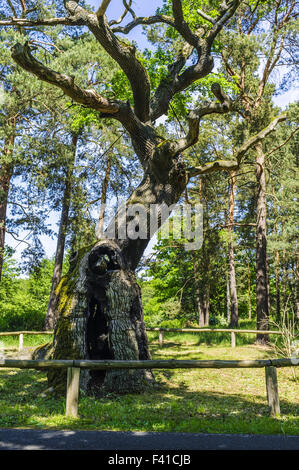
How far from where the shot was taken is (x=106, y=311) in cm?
742

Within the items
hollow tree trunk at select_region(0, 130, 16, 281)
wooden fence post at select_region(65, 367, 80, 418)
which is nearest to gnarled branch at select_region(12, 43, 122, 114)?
wooden fence post at select_region(65, 367, 80, 418)

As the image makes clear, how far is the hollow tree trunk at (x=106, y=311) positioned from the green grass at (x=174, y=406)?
0.42 metres

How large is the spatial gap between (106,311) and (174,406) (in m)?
2.29

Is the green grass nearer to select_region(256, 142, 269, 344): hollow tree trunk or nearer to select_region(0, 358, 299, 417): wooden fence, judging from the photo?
select_region(0, 358, 299, 417): wooden fence

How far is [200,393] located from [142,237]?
11.3 feet

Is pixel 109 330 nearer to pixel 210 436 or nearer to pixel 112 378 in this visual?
pixel 112 378

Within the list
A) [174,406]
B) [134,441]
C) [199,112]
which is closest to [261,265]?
[199,112]

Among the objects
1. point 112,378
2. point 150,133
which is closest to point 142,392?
point 112,378

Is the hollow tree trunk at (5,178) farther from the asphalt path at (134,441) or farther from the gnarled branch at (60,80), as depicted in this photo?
the asphalt path at (134,441)

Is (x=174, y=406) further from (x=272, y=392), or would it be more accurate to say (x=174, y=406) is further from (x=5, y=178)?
(x=5, y=178)

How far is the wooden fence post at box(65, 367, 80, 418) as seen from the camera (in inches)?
201

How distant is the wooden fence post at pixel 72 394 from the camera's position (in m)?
5.10

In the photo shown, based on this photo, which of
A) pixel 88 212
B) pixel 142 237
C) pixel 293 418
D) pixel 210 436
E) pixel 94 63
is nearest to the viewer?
pixel 210 436

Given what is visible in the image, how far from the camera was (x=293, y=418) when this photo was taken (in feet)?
16.8
